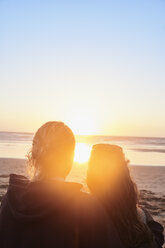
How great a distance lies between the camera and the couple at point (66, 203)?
1879 mm

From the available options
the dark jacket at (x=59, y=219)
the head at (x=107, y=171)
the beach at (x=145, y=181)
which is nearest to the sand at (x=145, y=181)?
the beach at (x=145, y=181)

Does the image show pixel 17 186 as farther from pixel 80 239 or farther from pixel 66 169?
pixel 80 239

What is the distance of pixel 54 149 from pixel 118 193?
55 centimetres

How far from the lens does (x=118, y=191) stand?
2.20 meters

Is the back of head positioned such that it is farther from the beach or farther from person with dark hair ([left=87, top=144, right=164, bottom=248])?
the beach

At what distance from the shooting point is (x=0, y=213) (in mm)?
2055

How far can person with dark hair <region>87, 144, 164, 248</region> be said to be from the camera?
217 cm

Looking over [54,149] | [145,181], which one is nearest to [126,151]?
[145,181]

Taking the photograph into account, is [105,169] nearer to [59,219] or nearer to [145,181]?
[59,219]

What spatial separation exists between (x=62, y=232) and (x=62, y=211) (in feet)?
0.39

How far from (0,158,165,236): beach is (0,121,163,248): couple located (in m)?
4.17

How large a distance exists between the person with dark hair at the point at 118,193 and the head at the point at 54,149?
10.9 inches

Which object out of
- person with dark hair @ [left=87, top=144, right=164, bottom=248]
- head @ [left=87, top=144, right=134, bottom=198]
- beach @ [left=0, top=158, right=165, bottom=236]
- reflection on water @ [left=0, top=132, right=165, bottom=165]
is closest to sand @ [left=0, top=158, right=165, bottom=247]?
beach @ [left=0, top=158, right=165, bottom=236]

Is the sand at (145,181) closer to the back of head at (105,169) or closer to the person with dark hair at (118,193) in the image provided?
the person with dark hair at (118,193)
